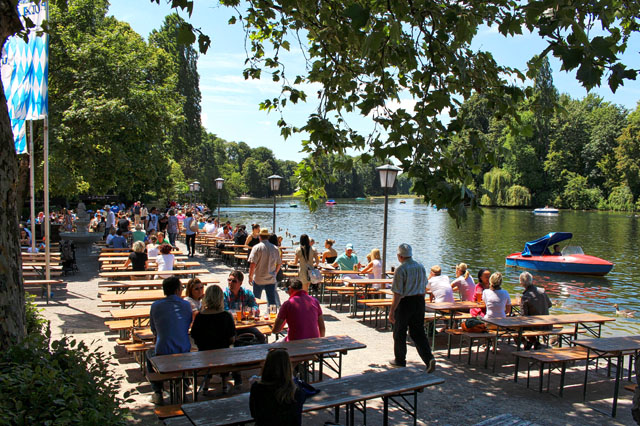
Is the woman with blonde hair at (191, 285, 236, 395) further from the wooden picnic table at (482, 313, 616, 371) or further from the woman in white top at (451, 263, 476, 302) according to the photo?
the woman in white top at (451, 263, 476, 302)

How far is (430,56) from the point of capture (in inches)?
223

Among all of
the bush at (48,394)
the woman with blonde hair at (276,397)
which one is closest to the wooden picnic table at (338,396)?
the woman with blonde hair at (276,397)

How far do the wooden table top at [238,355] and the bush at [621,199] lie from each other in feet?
240

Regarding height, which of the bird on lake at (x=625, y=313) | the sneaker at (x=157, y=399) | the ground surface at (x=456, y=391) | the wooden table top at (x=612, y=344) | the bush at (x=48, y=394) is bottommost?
the bird on lake at (x=625, y=313)

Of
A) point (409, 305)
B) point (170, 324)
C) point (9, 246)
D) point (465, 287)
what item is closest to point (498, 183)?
point (465, 287)

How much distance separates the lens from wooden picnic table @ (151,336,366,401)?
4605 mm

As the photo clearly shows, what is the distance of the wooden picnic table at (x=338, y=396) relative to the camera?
146 inches

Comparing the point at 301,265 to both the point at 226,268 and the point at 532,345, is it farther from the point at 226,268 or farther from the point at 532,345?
the point at 226,268

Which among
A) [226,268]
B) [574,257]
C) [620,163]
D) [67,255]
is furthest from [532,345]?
[620,163]

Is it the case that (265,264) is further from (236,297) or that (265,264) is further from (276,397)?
(276,397)

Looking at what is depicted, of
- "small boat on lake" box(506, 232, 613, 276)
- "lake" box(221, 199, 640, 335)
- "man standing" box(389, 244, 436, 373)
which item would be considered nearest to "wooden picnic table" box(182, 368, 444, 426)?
"man standing" box(389, 244, 436, 373)

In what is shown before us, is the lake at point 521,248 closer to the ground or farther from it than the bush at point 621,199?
closer to the ground

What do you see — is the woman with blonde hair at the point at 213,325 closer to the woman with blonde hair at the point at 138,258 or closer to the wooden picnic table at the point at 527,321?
the wooden picnic table at the point at 527,321

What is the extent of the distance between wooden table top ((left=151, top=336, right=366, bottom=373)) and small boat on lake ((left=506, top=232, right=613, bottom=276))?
20017 mm
